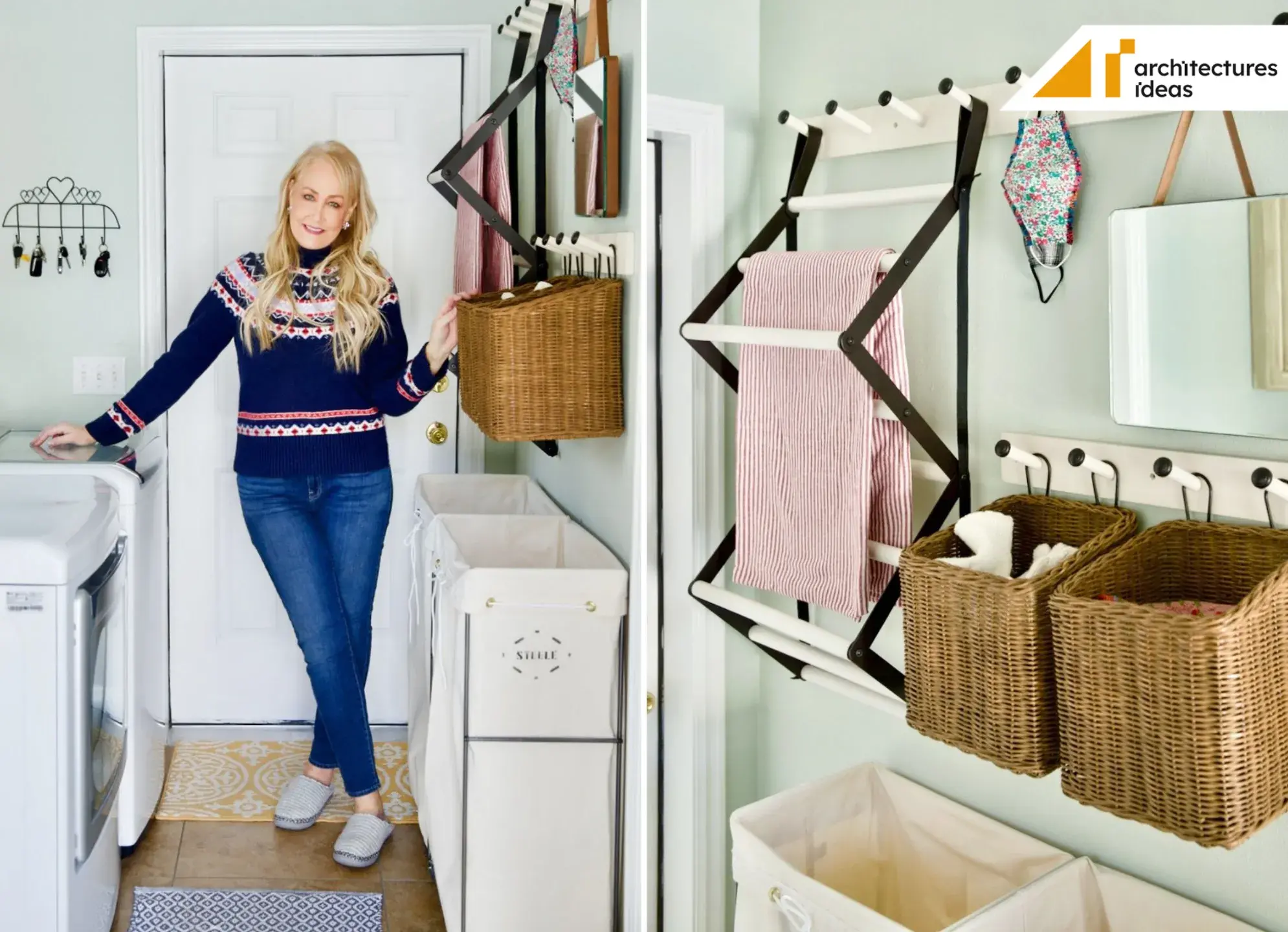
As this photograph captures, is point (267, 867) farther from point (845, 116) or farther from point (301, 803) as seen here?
point (845, 116)

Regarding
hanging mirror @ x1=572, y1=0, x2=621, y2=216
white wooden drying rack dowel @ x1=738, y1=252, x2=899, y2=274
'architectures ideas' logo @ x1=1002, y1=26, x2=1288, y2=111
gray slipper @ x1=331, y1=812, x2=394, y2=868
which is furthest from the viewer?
gray slipper @ x1=331, y1=812, x2=394, y2=868

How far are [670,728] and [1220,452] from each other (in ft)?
0.99

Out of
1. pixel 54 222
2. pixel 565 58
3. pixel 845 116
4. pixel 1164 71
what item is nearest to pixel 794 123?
pixel 845 116

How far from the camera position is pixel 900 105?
39cm

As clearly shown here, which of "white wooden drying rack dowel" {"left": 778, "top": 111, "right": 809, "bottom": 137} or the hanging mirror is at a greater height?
the hanging mirror

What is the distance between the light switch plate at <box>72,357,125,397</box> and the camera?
0.84 metres

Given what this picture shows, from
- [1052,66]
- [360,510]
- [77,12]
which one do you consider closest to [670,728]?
[1052,66]

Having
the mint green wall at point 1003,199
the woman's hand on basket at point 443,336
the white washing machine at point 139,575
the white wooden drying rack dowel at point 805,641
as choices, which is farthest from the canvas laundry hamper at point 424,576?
the mint green wall at point 1003,199

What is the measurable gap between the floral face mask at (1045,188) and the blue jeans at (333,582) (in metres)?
0.66

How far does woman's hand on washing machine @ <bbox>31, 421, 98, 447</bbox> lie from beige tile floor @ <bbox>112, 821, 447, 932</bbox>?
0.36 meters

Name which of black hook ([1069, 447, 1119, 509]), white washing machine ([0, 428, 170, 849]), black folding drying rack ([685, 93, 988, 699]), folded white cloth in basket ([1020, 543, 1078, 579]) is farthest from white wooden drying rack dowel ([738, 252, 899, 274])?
white washing machine ([0, 428, 170, 849])

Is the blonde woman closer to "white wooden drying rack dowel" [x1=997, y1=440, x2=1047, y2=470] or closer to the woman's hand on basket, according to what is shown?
the woman's hand on basket

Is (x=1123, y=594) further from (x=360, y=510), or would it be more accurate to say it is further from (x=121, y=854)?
(x=121, y=854)

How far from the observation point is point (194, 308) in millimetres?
853
